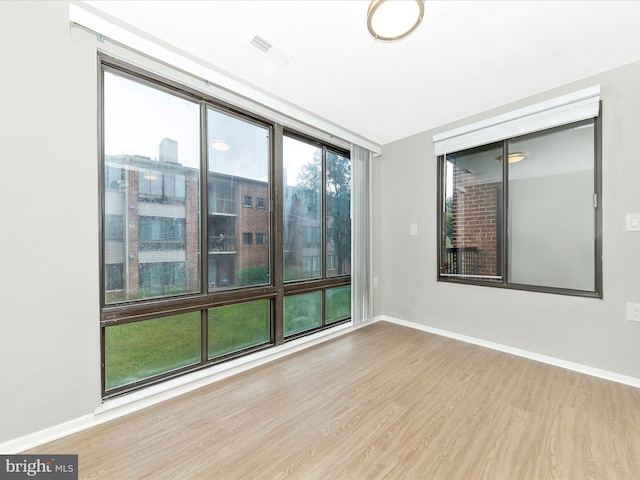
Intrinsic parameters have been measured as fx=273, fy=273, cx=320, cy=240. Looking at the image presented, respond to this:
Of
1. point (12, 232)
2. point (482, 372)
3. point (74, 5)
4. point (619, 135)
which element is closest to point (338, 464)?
point (482, 372)

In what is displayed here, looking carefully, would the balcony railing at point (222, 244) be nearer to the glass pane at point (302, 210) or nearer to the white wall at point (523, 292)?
the glass pane at point (302, 210)

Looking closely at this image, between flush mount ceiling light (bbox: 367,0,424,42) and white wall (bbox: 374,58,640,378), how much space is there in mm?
2043

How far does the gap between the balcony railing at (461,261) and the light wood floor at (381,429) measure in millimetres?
1129

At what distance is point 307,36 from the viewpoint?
1.96 m

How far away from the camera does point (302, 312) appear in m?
3.35

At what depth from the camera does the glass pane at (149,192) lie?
196 cm

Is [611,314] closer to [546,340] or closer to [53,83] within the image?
[546,340]

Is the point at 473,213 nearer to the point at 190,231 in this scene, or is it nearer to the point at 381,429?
the point at 381,429

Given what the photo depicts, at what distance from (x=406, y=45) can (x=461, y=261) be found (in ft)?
8.03

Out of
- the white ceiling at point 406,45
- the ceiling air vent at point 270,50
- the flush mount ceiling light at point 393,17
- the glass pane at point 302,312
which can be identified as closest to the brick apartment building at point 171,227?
the glass pane at point 302,312

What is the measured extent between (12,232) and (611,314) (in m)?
4.38

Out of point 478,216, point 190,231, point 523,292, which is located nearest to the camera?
point 190,231

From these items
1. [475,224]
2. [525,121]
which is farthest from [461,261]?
[525,121]

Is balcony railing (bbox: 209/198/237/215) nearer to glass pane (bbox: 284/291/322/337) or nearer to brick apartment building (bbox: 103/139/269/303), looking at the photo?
brick apartment building (bbox: 103/139/269/303)
